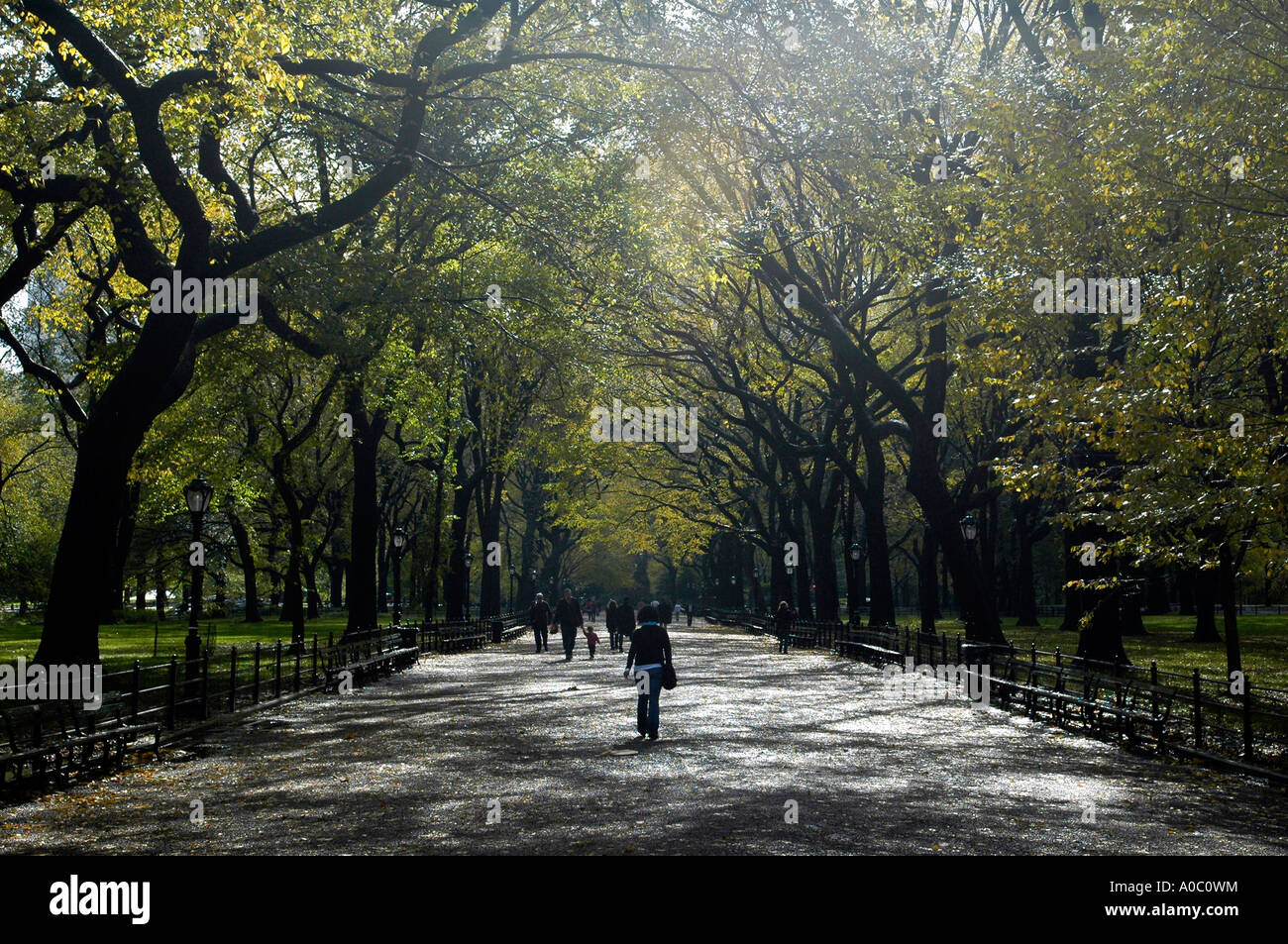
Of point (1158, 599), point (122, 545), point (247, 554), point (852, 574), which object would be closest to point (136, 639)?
point (247, 554)

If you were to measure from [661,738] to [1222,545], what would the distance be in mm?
7192

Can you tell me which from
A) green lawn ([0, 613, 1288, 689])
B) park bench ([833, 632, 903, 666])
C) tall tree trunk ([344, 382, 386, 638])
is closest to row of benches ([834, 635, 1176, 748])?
green lawn ([0, 613, 1288, 689])

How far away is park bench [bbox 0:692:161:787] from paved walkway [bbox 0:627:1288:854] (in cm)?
39

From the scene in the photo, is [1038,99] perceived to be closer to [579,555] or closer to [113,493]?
[113,493]

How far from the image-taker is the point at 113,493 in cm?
1684

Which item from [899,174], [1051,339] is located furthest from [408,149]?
[1051,339]

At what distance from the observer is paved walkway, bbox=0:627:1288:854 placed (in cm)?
882

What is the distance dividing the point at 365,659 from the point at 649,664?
12.5 metres

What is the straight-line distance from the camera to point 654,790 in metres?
11.0

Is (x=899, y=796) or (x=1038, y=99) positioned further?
(x=1038, y=99)

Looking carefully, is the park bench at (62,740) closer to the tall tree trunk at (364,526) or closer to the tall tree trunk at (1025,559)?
the tall tree trunk at (364,526)

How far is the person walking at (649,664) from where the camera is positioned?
587 inches

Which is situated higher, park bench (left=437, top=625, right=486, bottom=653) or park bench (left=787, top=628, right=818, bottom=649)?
park bench (left=437, top=625, right=486, bottom=653)

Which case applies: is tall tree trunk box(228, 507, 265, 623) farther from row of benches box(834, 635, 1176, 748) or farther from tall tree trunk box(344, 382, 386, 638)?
row of benches box(834, 635, 1176, 748)
